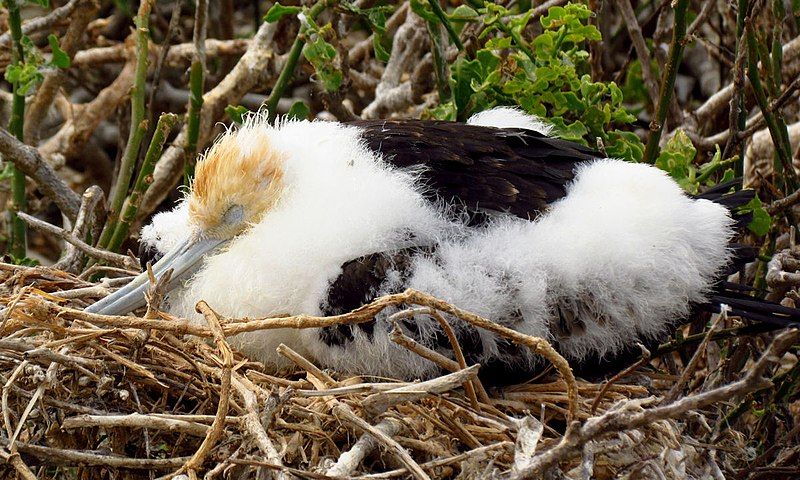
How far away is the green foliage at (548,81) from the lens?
2590 millimetres

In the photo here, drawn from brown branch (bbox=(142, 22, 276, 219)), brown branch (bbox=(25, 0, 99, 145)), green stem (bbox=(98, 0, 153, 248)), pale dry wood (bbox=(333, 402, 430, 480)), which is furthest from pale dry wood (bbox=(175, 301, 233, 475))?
brown branch (bbox=(25, 0, 99, 145))

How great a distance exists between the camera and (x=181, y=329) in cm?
204

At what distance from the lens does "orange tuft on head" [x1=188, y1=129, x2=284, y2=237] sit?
2424 millimetres

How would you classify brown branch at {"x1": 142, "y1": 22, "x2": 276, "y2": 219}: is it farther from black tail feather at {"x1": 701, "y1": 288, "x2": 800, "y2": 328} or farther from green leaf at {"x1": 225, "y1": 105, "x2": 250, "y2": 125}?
black tail feather at {"x1": 701, "y1": 288, "x2": 800, "y2": 328}

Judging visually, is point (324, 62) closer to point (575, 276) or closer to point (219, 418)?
point (575, 276)

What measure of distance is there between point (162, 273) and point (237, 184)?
0.90 ft

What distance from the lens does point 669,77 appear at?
103 inches

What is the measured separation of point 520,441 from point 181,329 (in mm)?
730

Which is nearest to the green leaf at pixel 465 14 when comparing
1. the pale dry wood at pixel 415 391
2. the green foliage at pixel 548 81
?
the green foliage at pixel 548 81

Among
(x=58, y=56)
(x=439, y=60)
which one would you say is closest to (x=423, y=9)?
(x=439, y=60)

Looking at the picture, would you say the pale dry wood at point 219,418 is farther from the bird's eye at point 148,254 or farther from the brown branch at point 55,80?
the brown branch at point 55,80

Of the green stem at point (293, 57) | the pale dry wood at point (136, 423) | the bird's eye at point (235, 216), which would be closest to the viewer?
the pale dry wood at point (136, 423)

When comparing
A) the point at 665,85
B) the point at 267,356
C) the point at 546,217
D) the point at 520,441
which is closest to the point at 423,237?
the point at 546,217

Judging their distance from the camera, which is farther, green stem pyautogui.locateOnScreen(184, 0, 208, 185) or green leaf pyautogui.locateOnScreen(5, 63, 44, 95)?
green stem pyautogui.locateOnScreen(184, 0, 208, 185)
